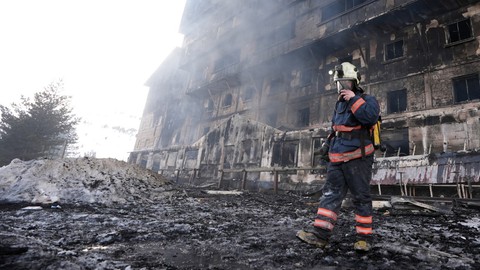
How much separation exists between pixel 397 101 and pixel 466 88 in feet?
9.01

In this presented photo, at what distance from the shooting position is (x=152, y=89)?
33.2 m

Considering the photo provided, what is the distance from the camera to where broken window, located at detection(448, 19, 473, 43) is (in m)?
11.9

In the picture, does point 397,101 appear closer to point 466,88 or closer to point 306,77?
point 466,88

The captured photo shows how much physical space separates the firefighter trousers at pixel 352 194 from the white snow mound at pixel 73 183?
4.26 metres

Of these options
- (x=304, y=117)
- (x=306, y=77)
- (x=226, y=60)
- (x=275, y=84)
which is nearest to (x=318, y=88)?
(x=306, y=77)

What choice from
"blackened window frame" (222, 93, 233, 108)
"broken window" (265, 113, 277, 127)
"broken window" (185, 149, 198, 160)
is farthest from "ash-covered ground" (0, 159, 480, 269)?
"blackened window frame" (222, 93, 233, 108)

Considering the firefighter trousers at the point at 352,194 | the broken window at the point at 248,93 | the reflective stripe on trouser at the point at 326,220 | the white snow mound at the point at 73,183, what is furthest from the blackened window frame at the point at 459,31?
the white snow mound at the point at 73,183

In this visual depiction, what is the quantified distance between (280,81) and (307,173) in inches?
393

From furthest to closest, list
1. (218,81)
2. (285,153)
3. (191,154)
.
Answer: (218,81)
(191,154)
(285,153)

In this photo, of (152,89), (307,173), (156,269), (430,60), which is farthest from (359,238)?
(152,89)

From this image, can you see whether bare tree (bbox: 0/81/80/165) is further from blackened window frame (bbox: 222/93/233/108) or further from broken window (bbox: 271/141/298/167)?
broken window (bbox: 271/141/298/167)

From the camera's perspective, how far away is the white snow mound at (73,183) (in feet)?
15.4

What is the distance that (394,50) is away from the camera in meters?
14.0

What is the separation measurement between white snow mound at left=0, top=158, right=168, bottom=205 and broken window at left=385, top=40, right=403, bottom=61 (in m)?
14.3
